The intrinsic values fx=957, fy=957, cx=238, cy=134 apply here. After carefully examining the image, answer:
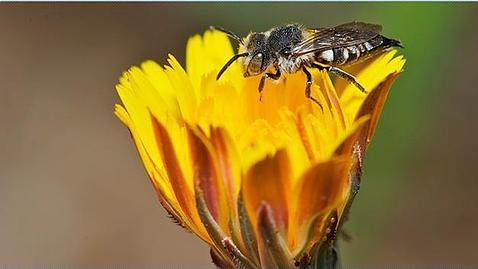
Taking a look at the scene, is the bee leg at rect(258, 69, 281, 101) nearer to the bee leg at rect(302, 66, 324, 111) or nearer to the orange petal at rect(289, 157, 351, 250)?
the bee leg at rect(302, 66, 324, 111)

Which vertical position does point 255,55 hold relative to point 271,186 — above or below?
above

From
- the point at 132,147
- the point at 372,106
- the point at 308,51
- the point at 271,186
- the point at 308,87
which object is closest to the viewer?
the point at 271,186

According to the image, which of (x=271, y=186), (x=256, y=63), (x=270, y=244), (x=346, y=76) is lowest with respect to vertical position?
(x=270, y=244)

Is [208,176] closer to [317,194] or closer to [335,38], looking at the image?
[317,194]

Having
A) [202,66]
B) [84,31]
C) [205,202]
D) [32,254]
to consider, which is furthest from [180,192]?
[84,31]

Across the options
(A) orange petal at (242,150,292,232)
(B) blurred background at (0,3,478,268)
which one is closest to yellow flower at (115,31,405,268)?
(A) orange petal at (242,150,292,232)

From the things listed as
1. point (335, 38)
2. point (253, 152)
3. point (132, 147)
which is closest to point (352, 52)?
point (335, 38)

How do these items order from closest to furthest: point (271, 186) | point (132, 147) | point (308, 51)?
1. point (271, 186)
2. point (308, 51)
3. point (132, 147)
